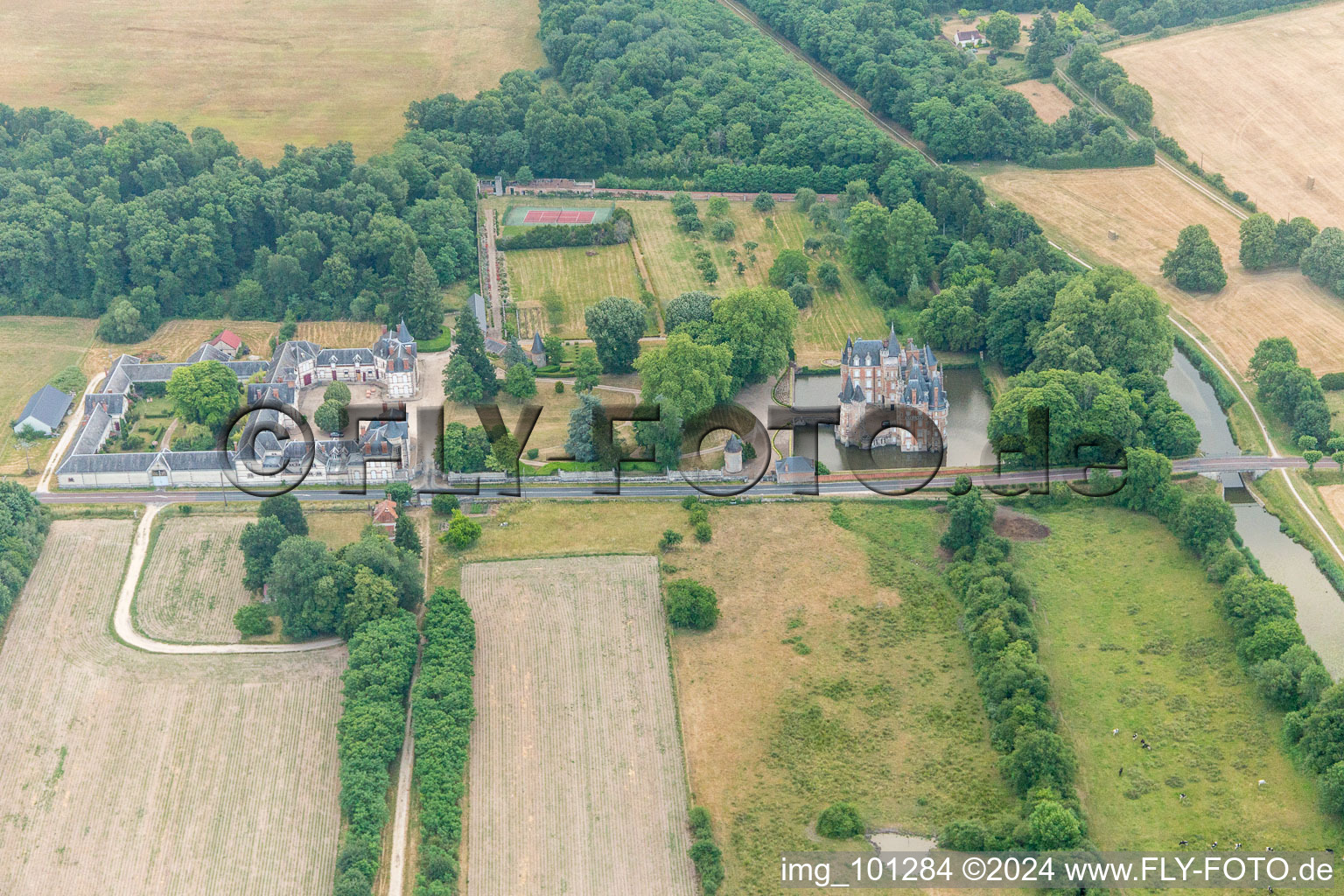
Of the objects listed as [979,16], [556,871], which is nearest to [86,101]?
[979,16]

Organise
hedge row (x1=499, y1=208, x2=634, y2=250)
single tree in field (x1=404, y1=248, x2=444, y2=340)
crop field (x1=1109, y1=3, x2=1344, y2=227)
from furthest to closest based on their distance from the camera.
→ crop field (x1=1109, y1=3, x2=1344, y2=227) → hedge row (x1=499, y1=208, x2=634, y2=250) → single tree in field (x1=404, y1=248, x2=444, y2=340)

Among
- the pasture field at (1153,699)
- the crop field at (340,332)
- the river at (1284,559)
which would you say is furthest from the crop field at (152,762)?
the river at (1284,559)

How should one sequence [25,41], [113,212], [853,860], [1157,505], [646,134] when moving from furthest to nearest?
[25,41], [646,134], [113,212], [1157,505], [853,860]

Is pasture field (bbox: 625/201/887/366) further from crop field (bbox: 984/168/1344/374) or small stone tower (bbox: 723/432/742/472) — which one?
crop field (bbox: 984/168/1344/374)

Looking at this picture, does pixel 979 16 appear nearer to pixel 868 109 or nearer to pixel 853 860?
pixel 868 109

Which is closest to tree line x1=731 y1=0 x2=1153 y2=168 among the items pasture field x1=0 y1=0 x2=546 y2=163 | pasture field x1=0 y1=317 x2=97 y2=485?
pasture field x1=0 y1=0 x2=546 y2=163

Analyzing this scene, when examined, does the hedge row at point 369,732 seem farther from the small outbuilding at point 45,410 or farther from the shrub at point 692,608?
the small outbuilding at point 45,410
